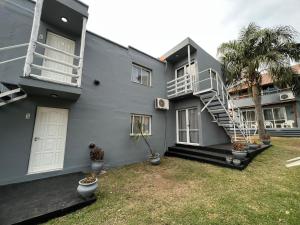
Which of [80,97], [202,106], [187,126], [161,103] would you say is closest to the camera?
[80,97]

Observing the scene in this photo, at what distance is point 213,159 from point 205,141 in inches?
62.6

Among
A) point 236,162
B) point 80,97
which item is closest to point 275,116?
point 236,162

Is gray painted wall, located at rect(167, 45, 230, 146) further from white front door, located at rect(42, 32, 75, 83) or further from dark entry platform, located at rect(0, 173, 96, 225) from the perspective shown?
dark entry platform, located at rect(0, 173, 96, 225)

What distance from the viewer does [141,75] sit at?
8.74 meters

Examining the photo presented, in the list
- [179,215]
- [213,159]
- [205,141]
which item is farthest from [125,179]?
[205,141]

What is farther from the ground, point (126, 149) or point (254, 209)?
point (126, 149)

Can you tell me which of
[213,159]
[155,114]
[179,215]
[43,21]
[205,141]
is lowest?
[179,215]

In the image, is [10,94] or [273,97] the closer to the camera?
[10,94]

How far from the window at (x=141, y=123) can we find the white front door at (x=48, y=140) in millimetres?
3321

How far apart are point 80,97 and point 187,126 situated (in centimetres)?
640

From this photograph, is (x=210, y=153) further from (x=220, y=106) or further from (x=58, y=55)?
(x=58, y=55)

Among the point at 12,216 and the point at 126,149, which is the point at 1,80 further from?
the point at 126,149

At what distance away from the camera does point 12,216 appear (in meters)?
2.83

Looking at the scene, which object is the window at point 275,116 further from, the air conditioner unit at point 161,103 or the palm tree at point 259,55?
the air conditioner unit at point 161,103
